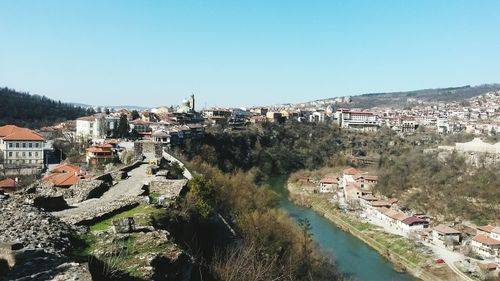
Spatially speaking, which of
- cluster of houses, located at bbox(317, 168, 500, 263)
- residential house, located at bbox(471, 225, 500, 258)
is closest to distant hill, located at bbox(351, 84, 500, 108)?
cluster of houses, located at bbox(317, 168, 500, 263)

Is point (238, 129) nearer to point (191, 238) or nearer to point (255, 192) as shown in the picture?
point (255, 192)

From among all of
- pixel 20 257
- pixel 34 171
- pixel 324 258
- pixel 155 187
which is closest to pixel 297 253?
pixel 324 258

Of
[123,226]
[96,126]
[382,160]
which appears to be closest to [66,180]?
[123,226]

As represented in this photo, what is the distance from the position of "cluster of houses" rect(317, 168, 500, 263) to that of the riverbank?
1.55m

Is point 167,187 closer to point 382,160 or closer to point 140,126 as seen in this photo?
point 140,126

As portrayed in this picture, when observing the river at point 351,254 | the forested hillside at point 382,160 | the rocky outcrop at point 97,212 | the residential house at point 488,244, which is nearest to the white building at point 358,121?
the forested hillside at point 382,160

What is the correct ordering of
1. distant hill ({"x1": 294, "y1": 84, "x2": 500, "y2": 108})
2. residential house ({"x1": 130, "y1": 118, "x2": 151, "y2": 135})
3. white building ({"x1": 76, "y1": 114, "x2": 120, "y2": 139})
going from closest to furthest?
white building ({"x1": 76, "y1": 114, "x2": 120, "y2": 139}) → residential house ({"x1": 130, "y1": 118, "x2": 151, "y2": 135}) → distant hill ({"x1": 294, "y1": 84, "x2": 500, "y2": 108})

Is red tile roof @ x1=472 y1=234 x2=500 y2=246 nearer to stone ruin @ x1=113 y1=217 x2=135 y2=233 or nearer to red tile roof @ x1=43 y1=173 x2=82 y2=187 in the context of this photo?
red tile roof @ x1=43 y1=173 x2=82 y2=187

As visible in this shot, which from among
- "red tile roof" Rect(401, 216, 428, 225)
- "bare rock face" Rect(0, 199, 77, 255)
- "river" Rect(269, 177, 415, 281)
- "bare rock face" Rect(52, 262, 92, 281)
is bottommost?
"river" Rect(269, 177, 415, 281)

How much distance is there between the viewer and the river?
2314cm

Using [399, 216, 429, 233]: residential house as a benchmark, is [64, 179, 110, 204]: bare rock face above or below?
above

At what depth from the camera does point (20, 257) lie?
5.20 metres

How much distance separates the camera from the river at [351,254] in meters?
23.1

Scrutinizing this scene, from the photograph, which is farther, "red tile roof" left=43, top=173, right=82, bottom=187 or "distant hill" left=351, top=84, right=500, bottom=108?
"distant hill" left=351, top=84, right=500, bottom=108
